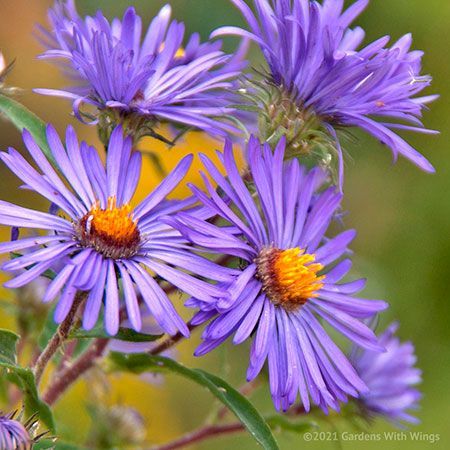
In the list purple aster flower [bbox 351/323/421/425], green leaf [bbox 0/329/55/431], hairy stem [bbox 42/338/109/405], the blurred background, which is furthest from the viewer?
the blurred background

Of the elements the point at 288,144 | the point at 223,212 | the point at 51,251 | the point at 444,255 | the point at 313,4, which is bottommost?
the point at 51,251

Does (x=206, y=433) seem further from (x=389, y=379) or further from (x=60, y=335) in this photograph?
(x=60, y=335)

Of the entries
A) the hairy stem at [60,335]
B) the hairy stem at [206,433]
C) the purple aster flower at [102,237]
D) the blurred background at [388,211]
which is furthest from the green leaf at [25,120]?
the blurred background at [388,211]

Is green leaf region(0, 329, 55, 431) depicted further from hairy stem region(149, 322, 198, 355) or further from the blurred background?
the blurred background

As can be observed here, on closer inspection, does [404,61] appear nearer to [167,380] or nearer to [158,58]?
[158,58]

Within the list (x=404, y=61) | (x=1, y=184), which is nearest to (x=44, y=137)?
(x=404, y=61)

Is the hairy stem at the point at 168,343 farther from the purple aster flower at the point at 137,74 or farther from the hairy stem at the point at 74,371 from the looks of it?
the purple aster flower at the point at 137,74

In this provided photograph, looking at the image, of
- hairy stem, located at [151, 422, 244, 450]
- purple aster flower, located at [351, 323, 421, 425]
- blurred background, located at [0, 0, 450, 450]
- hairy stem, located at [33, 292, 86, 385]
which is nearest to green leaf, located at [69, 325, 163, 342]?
hairy stem, located at [33, 292, 86, 385]
